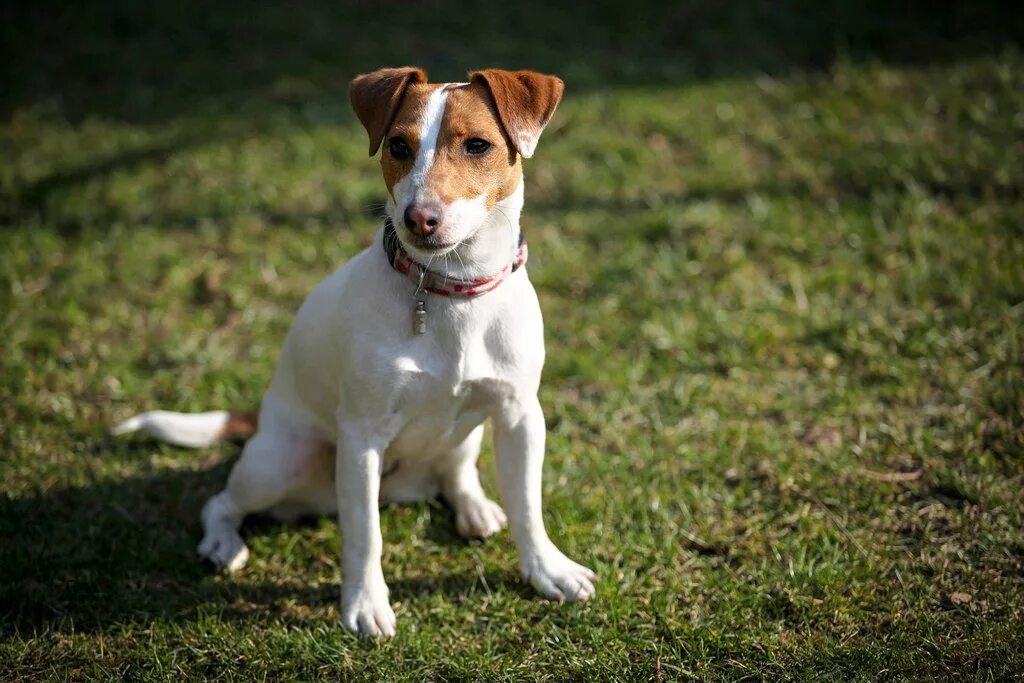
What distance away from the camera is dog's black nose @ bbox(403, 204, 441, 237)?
2611 millimetres

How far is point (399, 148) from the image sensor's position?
2789mm

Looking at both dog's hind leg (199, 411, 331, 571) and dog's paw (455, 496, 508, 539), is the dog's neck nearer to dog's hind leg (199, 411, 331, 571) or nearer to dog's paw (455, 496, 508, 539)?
dog's hind leg (199, 411, 331, 571)

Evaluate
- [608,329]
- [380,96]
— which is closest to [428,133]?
[380,96]

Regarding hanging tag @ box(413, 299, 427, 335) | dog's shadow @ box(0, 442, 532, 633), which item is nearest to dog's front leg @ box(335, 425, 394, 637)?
dog's shadow @ box(0, 442, 532, 633)

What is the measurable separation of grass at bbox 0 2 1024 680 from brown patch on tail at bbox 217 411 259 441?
0.58 ft

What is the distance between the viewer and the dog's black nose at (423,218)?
2.61 m

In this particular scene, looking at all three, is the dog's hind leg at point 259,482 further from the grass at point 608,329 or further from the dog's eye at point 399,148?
the dog's eye at point 399,148

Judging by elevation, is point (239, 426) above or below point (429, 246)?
below

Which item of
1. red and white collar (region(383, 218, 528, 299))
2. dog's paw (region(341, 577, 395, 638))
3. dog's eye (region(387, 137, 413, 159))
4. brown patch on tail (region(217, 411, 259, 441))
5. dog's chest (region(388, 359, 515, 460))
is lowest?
dog's paw (region(341, 577, 395, 638))

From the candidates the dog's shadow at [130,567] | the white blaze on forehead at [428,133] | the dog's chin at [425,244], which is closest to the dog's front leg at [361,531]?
the dog's shadow at [130,567]

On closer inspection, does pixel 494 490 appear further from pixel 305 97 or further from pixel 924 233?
pixel 305 97

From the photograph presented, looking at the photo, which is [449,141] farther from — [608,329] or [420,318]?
[608,329]

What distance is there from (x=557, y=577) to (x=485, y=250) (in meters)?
1.21

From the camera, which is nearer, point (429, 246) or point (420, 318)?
point (429, 246)
